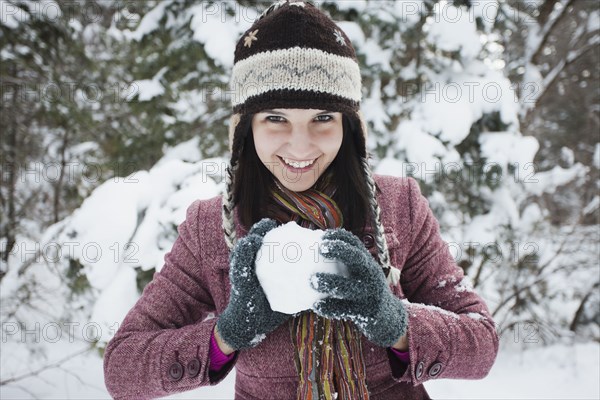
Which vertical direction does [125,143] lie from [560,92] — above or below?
below

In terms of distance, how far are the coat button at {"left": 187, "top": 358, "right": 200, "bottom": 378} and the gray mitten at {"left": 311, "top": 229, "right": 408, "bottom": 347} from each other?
462 mm

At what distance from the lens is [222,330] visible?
1200 millimetres

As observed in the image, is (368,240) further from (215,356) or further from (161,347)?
(161,347)

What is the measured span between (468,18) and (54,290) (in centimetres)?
440

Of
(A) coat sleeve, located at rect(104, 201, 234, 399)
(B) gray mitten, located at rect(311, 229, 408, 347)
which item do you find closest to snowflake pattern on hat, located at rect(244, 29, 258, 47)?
(B) gray mitten, located at rect(311, 229, 408, 347)

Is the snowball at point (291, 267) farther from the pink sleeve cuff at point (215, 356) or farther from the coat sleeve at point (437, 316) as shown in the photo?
the coat sleeve at point (437, 316)

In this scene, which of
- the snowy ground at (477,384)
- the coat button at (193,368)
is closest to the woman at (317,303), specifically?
the coat button at (193,368)

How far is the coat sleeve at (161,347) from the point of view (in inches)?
49.3

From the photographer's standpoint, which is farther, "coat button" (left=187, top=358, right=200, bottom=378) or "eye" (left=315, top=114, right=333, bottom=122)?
"eye" (left=315, top=114, right=333, bottom=122)

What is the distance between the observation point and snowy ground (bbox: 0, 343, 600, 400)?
218cm

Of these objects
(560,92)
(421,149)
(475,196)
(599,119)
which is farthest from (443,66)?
(599,119)

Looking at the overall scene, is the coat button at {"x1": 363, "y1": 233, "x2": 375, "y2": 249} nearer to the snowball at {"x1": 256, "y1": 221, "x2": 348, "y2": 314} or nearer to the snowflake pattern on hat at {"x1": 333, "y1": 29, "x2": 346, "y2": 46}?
the snowball at {"x1": 256, "y1": 221, "x2": 348, "y2": 314}

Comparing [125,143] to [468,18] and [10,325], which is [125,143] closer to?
[10,325]

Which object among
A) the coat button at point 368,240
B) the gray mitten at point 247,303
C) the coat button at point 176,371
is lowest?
the coat button at point 176,371
